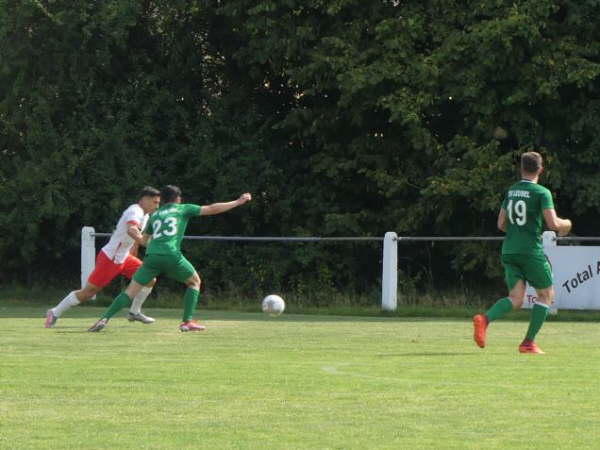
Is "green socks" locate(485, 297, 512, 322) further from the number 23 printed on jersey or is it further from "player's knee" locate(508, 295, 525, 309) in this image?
the number 23 printed on jersey

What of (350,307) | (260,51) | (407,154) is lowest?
(350,307)

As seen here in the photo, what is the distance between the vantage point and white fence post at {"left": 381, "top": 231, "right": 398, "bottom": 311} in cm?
2605

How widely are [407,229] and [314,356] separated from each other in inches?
627

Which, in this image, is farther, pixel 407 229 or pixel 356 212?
pixel 356 212

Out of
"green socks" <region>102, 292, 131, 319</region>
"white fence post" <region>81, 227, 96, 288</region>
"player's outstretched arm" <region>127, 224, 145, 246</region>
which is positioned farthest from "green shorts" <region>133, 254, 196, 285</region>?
"white fence post" <region>81, 227, 96, 288</region>

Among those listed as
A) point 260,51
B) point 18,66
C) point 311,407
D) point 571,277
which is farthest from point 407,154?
point 311,407

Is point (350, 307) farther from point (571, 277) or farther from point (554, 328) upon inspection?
point (554, 328)

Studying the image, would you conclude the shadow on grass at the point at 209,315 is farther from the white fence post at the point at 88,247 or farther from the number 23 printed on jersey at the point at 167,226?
the number 23 printed on jersey at the point at 167,226

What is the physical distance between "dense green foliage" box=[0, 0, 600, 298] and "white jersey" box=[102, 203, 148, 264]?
33.1ft

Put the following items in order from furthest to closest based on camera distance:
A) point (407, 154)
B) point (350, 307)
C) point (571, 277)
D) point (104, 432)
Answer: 1. point (407, 154)
2. point (350, 307)
3. point (571, 277)
4. point (104, 432)

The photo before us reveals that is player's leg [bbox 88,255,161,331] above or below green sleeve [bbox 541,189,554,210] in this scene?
below

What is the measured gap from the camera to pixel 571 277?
25.1 metres

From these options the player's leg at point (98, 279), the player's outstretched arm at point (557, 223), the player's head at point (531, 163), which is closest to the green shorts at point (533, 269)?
the player's outstretched arm at point (557, 223)

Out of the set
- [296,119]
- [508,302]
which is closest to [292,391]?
[508,302]
